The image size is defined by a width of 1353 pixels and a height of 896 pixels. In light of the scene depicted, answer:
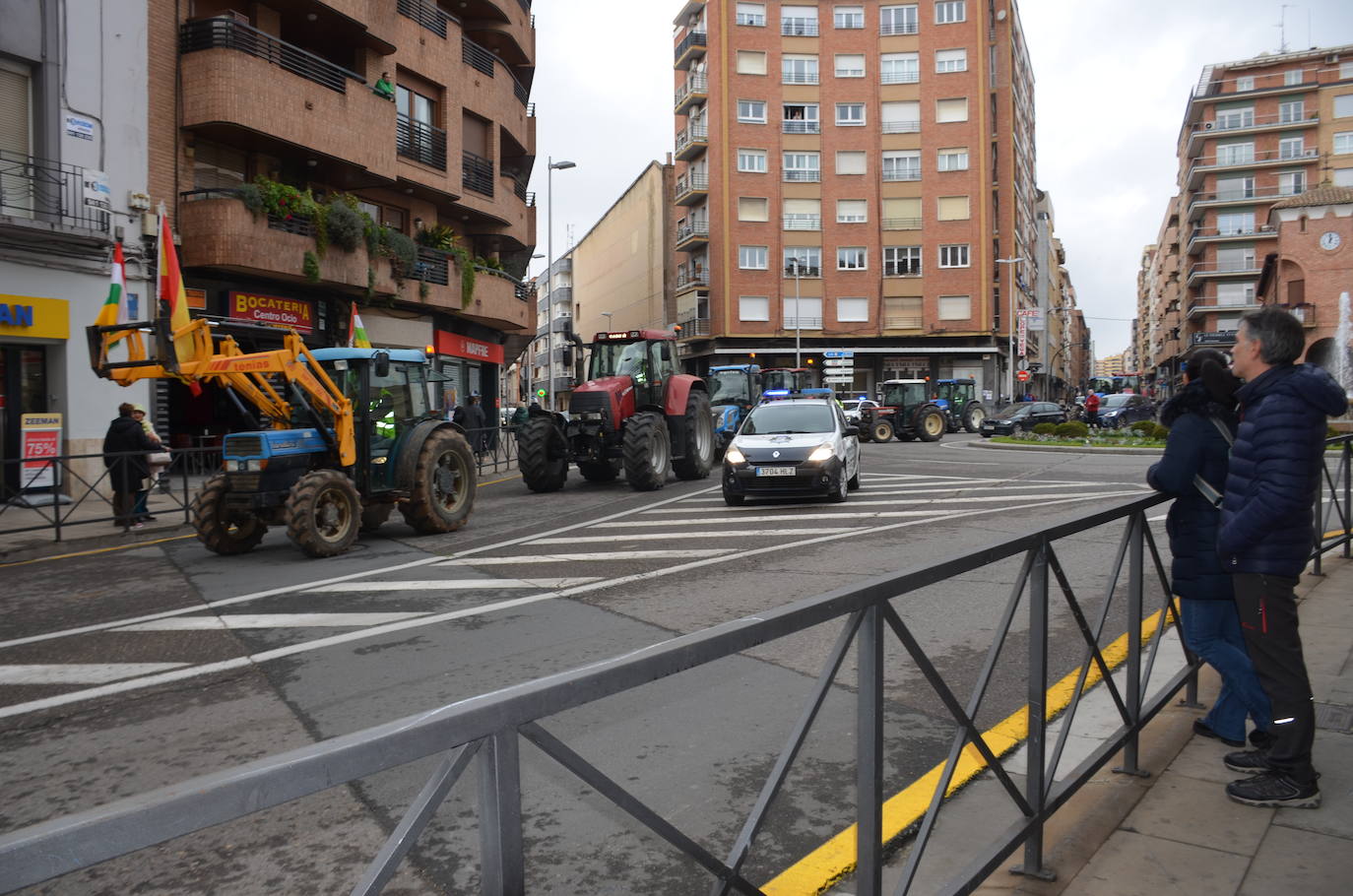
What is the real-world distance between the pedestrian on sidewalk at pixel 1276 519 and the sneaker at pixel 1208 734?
382mm

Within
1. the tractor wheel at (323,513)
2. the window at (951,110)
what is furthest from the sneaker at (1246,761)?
the window at (951,110)

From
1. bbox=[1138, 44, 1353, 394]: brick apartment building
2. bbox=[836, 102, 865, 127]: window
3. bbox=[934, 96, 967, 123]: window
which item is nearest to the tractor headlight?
bbox=[836, 102, 865, 127]: window

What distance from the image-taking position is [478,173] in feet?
90.9

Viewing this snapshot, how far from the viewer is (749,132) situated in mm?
54312

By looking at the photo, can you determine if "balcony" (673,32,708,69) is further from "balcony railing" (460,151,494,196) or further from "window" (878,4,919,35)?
"balcony railing" (460,151,494,196)

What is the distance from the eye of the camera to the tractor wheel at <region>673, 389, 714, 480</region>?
17703mm

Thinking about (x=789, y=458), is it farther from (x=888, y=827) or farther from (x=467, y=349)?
(x=467, y=349)

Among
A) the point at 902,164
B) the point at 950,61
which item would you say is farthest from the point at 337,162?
the point at 950,61

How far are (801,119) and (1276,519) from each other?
54684 millimetres

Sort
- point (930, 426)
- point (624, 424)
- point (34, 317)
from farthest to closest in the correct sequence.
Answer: point (930, 426) → point (624, 424) → point (34, 317)

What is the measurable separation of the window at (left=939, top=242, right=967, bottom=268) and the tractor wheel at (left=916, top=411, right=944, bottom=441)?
21.0m

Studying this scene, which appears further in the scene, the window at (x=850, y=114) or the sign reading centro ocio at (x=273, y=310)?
the window at (x=850, y=114)

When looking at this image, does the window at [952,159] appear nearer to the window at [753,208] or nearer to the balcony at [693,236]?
the window at [753,208]

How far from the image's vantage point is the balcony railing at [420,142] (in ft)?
78.7
